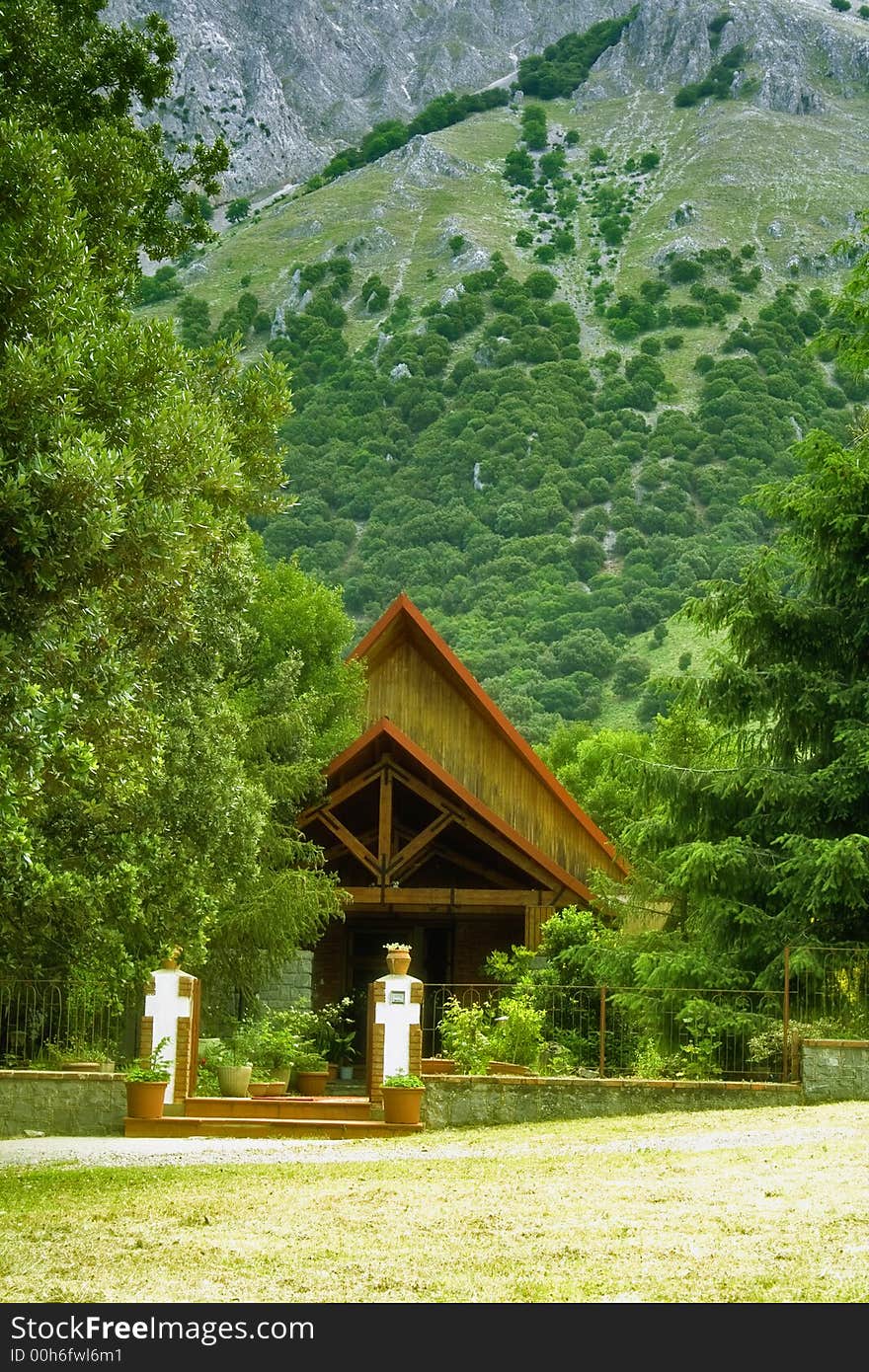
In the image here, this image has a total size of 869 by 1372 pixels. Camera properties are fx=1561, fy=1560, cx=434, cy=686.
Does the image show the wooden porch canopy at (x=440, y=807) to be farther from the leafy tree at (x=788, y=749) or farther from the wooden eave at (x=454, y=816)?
the leafy tree at (x=788, y=749)

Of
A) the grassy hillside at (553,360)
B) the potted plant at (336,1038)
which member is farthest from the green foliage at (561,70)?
the potted plant at (336,1038)

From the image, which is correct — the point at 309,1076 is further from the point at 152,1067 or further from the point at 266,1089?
the point at 152,1067

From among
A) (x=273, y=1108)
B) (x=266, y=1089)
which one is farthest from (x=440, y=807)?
(x=273, y=1108)

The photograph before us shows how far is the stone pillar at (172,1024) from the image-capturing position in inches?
656

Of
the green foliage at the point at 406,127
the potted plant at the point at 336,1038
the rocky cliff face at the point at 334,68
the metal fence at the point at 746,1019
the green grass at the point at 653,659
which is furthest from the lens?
the rocky cliff face at the point at 334,68

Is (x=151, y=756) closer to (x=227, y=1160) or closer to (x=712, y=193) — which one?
(x=227, y=1160)

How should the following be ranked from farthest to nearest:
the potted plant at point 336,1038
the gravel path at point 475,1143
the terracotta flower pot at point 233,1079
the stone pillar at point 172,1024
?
the potted plant at point 336,1038 < the terracotta flower pot at point 233,1079 < the stone pillar at point 172,1024 < the gravel path at point 475,1143

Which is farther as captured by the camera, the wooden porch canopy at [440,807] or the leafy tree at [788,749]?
the wooden porch canopy at [440,807]

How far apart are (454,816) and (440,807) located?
0.97 feet

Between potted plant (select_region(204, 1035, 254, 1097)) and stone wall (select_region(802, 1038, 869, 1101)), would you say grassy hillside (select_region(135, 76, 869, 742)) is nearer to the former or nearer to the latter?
potted plant (select_region(204, 1035, 254, 1097))

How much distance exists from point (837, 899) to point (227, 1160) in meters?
8.04

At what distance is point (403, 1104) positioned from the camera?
1554 cm

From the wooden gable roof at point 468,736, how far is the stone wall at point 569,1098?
10.6 metres

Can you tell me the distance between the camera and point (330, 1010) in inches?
873
